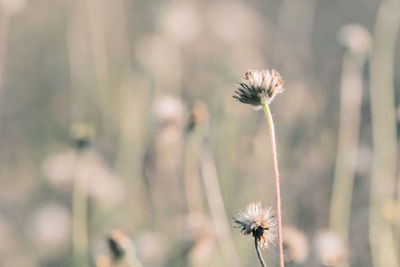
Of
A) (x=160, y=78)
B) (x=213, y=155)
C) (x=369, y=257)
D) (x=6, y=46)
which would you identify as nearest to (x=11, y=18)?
(x=6, y=46)

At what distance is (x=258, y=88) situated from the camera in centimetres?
81

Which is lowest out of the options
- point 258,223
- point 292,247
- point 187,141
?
point 258,223

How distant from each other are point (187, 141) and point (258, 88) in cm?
79

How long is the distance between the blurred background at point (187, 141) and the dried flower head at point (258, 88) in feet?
1.50

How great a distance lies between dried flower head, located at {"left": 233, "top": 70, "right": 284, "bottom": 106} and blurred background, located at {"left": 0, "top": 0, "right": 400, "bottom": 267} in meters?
0.46

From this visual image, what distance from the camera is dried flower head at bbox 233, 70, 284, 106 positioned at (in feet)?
2.66

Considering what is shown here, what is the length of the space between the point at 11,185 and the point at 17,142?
340 millimetres

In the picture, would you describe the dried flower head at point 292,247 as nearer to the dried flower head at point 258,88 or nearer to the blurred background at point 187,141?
the blurred background at point 187,141

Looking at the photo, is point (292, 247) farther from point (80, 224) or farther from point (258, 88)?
point (80, 224)

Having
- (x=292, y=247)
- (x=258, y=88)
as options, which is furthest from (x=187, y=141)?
(x=258, y=88)

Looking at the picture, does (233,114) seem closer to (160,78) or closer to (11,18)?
(160,78)

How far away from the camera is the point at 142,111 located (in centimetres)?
244

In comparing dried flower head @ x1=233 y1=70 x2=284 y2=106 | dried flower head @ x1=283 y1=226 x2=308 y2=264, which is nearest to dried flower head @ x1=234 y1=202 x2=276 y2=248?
dried flower head @ x1=233 y1=70 x2=284 y2=106

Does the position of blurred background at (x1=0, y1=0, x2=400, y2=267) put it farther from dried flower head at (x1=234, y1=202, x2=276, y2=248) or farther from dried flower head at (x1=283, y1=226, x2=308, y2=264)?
dried flower head at (x1=234, y1=202, x2=276, y2=248)
